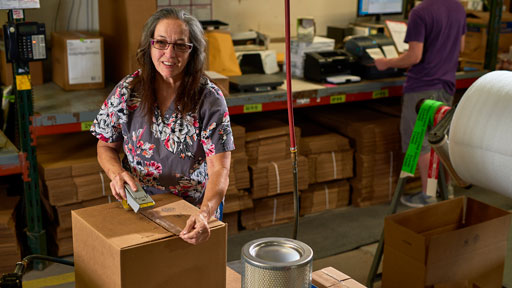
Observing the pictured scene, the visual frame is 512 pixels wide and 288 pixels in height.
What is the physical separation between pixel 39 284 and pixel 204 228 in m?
2.35

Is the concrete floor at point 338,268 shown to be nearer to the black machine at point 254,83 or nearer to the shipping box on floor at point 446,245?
the shipping box on floor at point 446,245

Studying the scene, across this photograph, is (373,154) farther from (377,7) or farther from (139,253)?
(139,253)

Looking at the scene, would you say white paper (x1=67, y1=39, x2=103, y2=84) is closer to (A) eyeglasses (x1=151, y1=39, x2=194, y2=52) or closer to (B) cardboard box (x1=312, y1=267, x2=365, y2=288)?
(A) eyeglasses (x1=151, y1=39, x2=194, y2=52)

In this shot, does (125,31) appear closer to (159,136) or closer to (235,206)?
(235,206)

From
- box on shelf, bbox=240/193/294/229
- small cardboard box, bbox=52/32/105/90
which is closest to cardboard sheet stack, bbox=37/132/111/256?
small cardboard box, bbox=52/32/105/90

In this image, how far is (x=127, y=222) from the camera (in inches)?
71.7

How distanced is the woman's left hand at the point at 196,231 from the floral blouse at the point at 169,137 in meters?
0.64

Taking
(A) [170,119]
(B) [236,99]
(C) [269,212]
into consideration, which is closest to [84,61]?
(B) [236,99]

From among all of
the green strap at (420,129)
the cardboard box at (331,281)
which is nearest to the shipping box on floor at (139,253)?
the cardboard box at (331,281)

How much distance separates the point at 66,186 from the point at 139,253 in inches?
95.2

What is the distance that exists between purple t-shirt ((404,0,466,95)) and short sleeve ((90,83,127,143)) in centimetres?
274

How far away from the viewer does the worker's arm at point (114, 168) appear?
211cm

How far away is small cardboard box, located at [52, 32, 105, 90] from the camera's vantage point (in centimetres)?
416

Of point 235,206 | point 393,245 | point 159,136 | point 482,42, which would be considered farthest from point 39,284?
point 482,42
